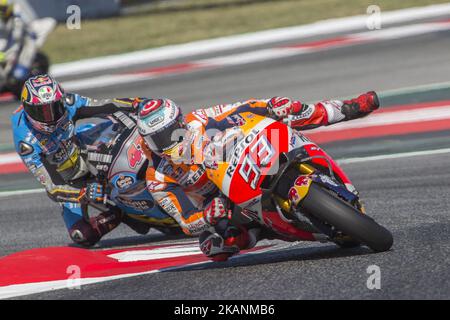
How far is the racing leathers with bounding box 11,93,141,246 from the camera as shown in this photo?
7.98 meters

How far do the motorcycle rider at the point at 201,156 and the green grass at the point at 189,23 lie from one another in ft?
36.3

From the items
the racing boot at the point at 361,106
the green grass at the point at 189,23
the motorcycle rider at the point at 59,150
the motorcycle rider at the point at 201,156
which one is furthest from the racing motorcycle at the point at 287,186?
the green grass at the point at 189,23

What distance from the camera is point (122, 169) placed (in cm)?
764

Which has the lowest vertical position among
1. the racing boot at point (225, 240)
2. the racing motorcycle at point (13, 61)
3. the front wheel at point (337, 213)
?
the racing motorcycle at point (13, 61)

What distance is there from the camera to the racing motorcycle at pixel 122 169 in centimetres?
761

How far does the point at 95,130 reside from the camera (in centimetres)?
823

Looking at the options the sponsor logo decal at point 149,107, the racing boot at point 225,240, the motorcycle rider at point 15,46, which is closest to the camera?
the racing boot at point 225,240

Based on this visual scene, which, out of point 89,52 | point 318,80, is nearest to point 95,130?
point 318,80

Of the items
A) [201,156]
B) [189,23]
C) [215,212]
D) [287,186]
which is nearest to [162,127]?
[201,156]

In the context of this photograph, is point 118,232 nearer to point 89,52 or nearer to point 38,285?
point 38,285

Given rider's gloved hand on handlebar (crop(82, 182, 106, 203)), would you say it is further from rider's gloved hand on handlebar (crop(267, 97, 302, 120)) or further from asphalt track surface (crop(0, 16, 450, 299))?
rider's gloved hand on handlebar (crop(267, 97, 302, 120))

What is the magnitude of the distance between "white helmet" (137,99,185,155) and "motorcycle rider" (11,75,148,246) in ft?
5.20

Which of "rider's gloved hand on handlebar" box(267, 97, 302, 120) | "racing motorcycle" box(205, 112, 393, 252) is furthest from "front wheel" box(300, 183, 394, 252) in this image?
"rider's gloved hand on handlebar" box(267, 97, 302, 120)

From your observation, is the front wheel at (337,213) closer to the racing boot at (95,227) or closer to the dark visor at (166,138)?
the dark visor at (166,138)
